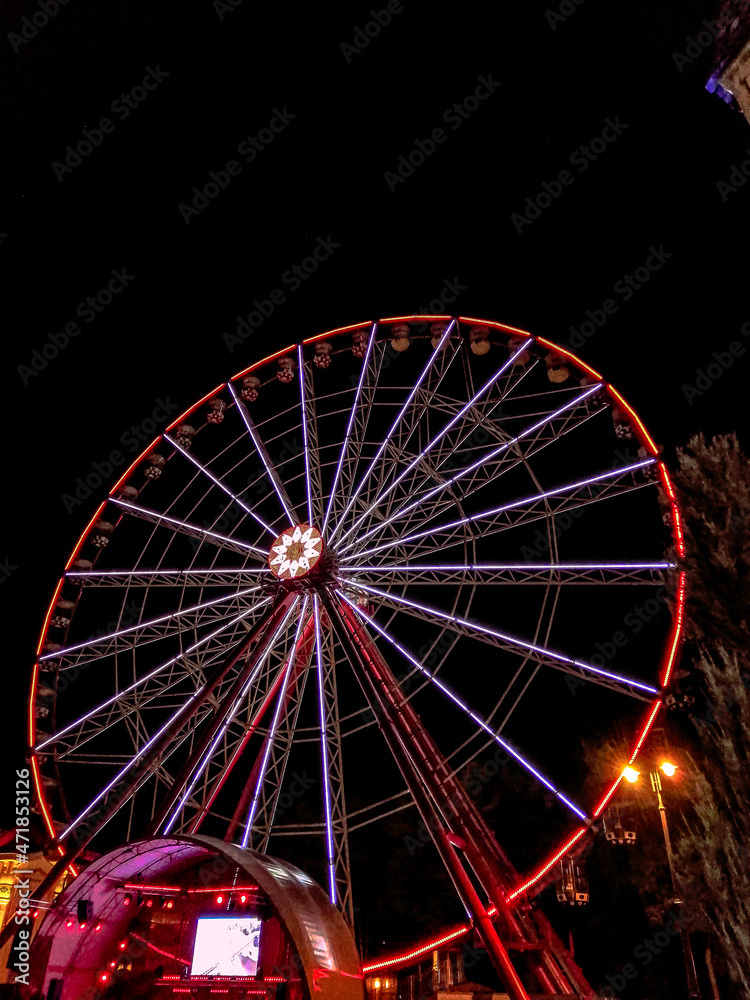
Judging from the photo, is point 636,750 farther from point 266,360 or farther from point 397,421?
point 266,360

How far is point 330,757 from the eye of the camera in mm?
12555

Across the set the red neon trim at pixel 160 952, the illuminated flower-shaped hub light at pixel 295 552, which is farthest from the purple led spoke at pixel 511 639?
the red neon trim at pixel 160 952

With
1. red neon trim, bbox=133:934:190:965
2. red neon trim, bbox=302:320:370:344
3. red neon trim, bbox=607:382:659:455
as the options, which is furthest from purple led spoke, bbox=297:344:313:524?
red neon trim, bbox=133:934:190:965

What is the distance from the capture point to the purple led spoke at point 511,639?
10.7 m

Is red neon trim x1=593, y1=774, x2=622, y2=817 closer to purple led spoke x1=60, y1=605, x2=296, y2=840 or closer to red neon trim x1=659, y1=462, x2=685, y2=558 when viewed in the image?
red neon trim x1=659, y1=462, x2=685, y2=558

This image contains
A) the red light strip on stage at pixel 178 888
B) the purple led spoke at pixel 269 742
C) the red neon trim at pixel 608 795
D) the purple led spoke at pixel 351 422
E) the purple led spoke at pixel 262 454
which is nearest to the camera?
the red neon trim at pixel 608 795

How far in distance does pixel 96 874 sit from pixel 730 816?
926cm

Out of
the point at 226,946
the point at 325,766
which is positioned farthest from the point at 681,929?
the point at 226,946

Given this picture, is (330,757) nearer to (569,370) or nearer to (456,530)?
(456,530)

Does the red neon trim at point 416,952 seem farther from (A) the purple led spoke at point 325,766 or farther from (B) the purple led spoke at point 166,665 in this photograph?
(B) the purple led spoke at point 166,665

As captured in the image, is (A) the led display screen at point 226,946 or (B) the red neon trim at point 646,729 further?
(A) the led display screen at point 226,946

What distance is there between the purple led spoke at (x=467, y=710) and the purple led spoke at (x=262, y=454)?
6.92 ft

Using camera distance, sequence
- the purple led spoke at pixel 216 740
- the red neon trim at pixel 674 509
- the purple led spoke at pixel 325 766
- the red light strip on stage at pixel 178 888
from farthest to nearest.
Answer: the red light strip on stage at pixel 178 888 < the purple led spoke at pixel 216 740 < the purple led spoke at pixel 325 766 < the red neon trim at pixel 674 509

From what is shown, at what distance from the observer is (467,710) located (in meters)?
11.4
